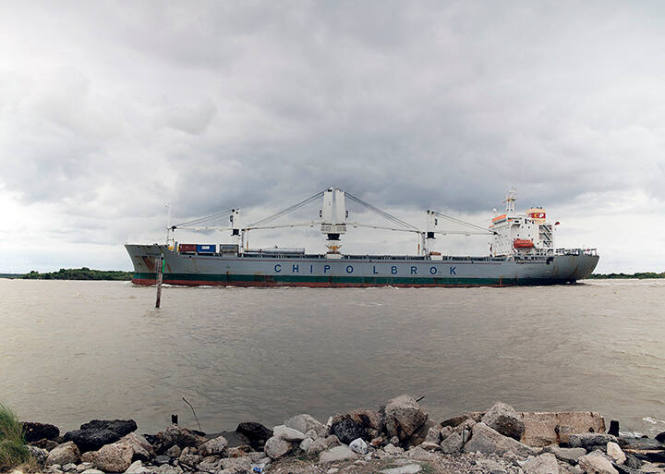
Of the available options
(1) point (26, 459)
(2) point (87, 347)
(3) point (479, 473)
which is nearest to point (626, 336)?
(3) point (479, 473)

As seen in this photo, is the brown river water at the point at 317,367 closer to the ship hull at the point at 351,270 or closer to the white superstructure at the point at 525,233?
the ship hull at the point at 351,270

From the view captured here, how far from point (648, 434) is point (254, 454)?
6.09 m

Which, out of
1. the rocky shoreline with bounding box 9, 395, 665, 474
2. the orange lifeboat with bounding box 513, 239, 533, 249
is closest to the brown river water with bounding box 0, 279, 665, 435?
the rocky shoreline with bounding box 9, 395, 665, 474

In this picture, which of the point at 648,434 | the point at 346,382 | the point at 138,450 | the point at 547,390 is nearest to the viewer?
the point at 138,450

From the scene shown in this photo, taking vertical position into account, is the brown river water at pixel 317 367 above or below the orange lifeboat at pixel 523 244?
below

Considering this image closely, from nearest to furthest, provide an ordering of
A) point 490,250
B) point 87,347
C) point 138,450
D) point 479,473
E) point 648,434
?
point 479,473 → point 138,450 → point 648,434 → point 87,347 → point 490,250

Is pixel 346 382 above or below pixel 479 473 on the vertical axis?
below

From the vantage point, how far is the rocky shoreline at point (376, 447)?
172 inches

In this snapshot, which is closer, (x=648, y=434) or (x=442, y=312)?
(x=648, y=434)

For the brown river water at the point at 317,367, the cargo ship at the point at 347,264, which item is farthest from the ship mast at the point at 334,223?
the brown river water at the point at 317,367

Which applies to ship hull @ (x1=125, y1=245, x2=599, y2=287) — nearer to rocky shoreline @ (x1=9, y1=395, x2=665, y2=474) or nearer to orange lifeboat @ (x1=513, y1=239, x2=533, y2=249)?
orange lifeboat @ (x1=513, y1=239, x2=533, y2=249)

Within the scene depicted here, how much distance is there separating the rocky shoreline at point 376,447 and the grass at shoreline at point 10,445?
0.54 feet

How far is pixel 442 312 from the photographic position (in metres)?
21.7

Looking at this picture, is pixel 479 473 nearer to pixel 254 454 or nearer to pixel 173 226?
pixel 254 454
